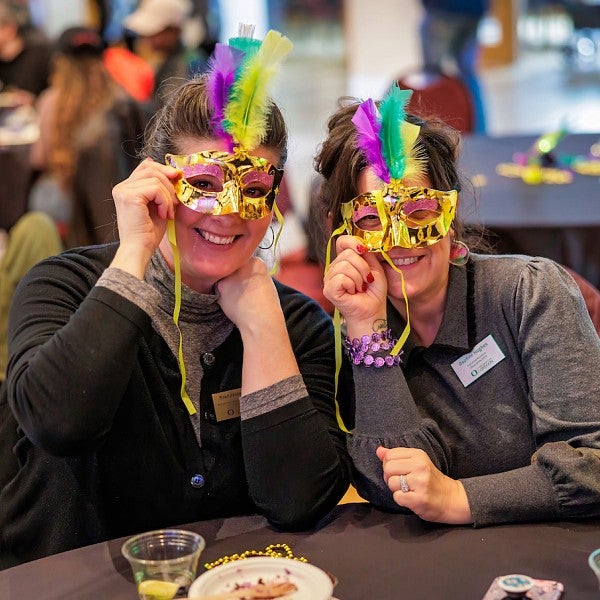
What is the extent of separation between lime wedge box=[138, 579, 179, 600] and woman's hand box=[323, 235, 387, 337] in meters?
0.64

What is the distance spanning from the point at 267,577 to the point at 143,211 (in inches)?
26.4

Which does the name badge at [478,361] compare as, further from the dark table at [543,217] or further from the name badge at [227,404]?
the dark table at [543,217]

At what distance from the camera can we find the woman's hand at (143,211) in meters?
1.79

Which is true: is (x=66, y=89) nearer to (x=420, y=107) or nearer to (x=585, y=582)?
(x=420, y=107)

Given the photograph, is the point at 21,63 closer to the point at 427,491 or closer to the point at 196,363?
the point at 196,363

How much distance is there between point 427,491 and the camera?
67.4 inches

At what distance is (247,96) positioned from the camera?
1.89 metres

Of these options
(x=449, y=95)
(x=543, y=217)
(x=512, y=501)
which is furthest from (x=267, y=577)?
(x=449, y=95)

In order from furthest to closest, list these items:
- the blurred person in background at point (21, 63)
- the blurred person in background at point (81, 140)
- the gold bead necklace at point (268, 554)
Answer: the blurred person in background at point (21, 63) < the blurred person in background at point (81, 140) < the gold bead necklace at point (268, 554)

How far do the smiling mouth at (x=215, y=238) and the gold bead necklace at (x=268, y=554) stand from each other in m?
0.57

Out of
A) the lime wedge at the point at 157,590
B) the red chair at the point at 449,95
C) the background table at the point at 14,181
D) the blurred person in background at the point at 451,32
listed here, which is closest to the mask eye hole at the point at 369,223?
the lime wedge at the point at 157,590

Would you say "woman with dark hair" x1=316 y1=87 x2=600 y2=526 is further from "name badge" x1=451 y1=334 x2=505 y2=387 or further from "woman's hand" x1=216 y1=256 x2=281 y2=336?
"woman's hand" x1=216 y1=256 x2=281 y2=336

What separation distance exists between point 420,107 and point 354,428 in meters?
0.75

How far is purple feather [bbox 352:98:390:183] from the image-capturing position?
6.23 feet
